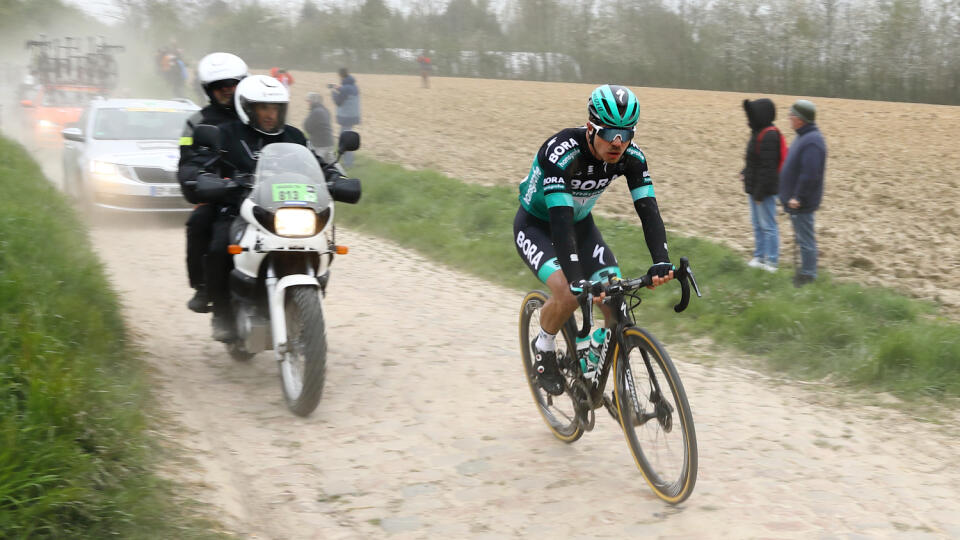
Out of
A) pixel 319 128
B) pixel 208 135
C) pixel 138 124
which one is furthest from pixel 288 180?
pixel 319 128

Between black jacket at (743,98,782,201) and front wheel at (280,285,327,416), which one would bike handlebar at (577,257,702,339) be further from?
black jacket at (743,98,782,201)

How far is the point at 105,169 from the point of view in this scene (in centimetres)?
1268

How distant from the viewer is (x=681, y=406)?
4.35 m

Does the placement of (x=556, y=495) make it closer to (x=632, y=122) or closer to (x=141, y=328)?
(x=632, y=122)

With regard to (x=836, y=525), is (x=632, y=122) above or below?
above

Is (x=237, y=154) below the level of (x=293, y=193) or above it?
above

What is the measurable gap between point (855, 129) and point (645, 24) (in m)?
40.0

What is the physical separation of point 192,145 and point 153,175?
679 cm

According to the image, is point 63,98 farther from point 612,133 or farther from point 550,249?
point 612,133

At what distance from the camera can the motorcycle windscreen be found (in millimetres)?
5910

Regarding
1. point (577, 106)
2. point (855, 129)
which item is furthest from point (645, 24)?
point (855, 129)

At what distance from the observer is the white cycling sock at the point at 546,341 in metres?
5.42

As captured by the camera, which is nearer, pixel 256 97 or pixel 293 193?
pixel 293 193

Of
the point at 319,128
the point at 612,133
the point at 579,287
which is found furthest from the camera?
the point at 319,128
